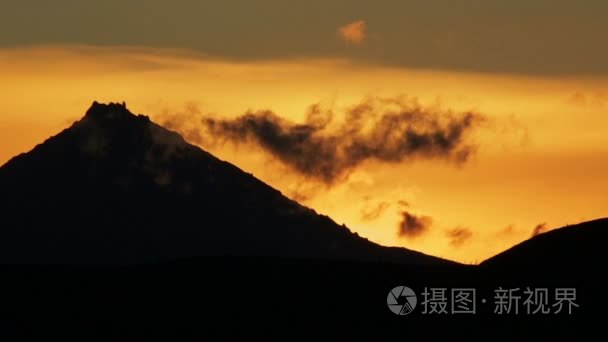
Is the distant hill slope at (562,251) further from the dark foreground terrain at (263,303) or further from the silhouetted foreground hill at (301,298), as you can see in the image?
the dark foreground terrain at (263,303)

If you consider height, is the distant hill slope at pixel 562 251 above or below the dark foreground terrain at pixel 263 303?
above

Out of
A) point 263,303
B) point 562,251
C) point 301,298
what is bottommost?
point 263,303

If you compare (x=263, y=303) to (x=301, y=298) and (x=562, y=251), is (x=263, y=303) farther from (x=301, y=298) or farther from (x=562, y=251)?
(x=562, y=251)

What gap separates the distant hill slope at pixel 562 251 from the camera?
5384 inches

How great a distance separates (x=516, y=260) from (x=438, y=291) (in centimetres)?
1372

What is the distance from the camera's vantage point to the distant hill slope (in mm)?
136750

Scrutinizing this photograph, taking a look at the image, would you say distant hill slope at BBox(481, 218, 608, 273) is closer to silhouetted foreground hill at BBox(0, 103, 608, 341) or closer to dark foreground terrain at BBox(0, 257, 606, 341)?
silhouetted foreground hill at BBox(0, 103, 608, 341)

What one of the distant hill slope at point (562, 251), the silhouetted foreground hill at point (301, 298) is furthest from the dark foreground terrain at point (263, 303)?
the distant hill slope at point (562, 251)

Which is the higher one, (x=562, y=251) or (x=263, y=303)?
(x=562, y=251)

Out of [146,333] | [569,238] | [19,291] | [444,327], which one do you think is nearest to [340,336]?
[444,327]

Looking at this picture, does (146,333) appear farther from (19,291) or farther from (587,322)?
(587,322)

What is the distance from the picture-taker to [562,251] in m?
140

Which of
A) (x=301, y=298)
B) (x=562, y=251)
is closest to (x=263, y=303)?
(x=301, y=298)

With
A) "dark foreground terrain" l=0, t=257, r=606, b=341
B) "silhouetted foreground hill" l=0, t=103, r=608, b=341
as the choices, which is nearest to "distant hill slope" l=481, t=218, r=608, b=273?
"silhouetted foreground hill" l=0, t=103, r=608, b=341
